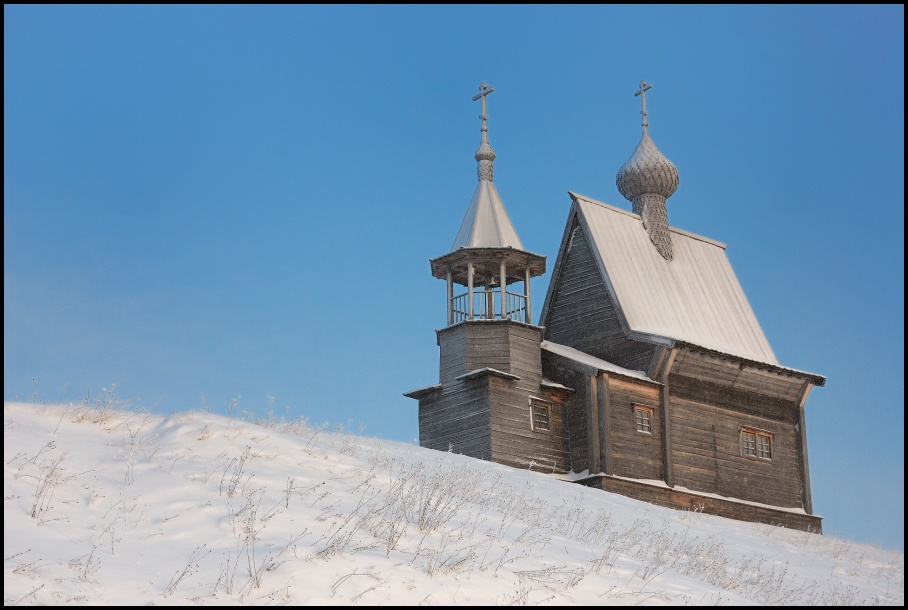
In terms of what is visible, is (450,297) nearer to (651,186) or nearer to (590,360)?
(590,360)

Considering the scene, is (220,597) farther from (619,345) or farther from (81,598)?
(619,345)

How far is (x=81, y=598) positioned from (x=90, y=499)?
2163 millimetres

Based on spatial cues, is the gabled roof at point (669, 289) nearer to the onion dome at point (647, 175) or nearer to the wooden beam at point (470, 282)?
the onion dome at point (647, 175)

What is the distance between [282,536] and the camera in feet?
29.4

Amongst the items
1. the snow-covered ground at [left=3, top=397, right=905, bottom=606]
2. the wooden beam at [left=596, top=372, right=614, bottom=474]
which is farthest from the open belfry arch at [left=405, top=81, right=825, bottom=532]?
the snow-covered ground at [left=3, top=397, right=905, bottom=606]

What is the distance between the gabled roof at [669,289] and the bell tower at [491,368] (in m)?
2.48

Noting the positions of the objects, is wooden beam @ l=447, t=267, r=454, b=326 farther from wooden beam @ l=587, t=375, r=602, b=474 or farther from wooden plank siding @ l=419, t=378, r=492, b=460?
wooden beam @ l=587, t=375, r=602, b=474

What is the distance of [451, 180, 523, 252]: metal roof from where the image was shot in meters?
27.7

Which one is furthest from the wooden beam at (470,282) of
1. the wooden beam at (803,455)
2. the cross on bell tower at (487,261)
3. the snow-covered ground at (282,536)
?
the snow-covered ground at (282,536)

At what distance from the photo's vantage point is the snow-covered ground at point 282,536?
26.2 feet

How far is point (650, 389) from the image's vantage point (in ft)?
88.9

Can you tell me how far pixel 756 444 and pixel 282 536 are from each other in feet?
74.8

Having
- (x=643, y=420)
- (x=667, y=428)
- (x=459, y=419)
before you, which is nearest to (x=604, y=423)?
(x=643, y=420)

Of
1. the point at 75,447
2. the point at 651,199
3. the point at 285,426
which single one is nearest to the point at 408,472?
the point at 285,426
